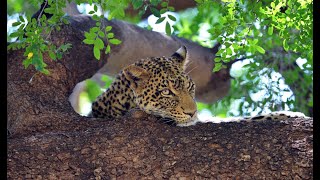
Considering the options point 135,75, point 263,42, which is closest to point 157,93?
point 135,75

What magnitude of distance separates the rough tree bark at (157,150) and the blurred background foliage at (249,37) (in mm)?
771

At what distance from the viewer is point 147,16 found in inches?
436

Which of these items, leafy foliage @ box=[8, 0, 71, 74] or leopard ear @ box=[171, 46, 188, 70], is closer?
leafy foliage @ box=[8, 0, 71, 74]

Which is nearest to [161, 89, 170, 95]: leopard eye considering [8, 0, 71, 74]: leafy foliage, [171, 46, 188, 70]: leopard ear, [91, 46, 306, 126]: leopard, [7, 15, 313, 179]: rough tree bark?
[91, 46, 306, 126]: leopard

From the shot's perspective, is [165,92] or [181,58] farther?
[181,58]

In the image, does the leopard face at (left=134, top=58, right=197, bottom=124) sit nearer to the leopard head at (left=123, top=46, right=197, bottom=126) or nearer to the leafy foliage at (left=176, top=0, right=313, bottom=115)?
the leopard head at (left=123, top=46, right=197, bottom=126)

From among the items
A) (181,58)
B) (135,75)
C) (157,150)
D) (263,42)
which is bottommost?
(157,150)

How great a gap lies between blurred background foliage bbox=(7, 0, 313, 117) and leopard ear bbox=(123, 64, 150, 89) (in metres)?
0.53

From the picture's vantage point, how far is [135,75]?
6.90m

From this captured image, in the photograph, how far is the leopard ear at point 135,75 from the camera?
6883mm

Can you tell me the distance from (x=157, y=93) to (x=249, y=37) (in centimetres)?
191

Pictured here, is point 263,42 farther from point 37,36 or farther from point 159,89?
point 37,36

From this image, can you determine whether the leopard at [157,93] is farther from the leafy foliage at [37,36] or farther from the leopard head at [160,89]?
the leafy foliage at [37,36]

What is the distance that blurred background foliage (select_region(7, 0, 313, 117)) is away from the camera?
628cm
